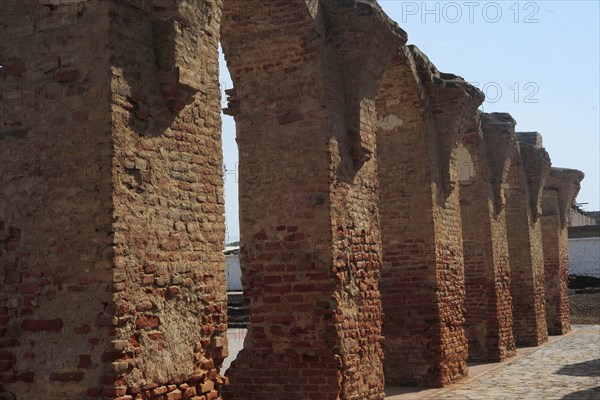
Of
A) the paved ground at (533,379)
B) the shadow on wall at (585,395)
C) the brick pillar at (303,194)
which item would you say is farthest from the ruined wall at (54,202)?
the shadow on wall at (585,395)

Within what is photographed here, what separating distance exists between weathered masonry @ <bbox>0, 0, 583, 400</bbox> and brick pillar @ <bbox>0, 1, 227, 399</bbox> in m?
0.01

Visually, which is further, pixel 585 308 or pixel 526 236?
pixel 585 308

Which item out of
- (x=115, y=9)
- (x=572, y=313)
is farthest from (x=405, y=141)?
(x=572, y=313)

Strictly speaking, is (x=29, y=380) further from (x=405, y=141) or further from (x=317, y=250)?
(x=405, y=141)

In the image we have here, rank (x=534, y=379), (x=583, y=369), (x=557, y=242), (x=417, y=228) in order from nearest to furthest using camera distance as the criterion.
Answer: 1. (x=417, y=228)
2. (x=534, y=379)
3. (x=583, y=369)
4. (x=557, y=242)

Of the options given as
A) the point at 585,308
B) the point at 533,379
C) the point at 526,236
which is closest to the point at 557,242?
the point at 526,236

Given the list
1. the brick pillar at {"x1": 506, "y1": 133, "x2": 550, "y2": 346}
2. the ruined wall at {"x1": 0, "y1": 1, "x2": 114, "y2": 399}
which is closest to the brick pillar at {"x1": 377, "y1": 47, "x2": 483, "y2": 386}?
the ruined wall at {"x1": 0, "y1": 1, "x2": 114, "y2": 399}

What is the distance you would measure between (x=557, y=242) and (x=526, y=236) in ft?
14.6

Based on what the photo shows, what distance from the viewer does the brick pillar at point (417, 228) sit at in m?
11.2

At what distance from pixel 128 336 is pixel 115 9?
2.28 metres

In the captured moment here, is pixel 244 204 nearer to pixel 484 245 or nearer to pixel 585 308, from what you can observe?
pixel 484 245

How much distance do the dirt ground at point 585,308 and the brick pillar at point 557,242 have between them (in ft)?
10.7

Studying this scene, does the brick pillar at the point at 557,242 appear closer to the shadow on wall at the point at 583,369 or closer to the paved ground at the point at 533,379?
the paved ground at the point at 533,379

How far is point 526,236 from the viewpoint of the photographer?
18.8 m
